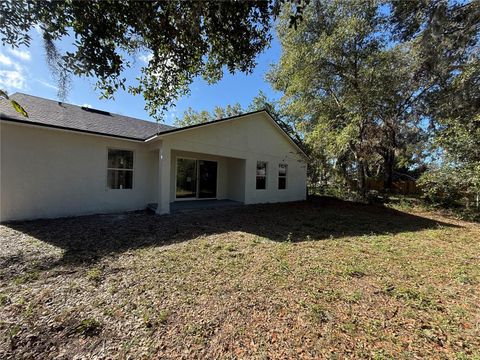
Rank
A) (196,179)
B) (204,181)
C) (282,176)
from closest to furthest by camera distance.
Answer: (196,179) → (204,181) → (282,176)

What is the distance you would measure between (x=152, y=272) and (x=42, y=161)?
5.97 m

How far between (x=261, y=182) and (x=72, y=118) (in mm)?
8648

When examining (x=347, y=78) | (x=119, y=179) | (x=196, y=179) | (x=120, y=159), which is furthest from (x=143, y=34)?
(x=347, y=78)

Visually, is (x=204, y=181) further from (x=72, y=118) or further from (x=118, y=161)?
(x=72, y=118)

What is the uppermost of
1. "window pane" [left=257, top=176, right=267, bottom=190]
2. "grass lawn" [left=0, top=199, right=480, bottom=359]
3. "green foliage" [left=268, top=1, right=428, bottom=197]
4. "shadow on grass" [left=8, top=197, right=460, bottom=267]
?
"green foliage" [left=268, top=1, right=428, bottom=197]

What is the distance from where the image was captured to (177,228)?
6.61m

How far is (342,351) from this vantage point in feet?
7.00

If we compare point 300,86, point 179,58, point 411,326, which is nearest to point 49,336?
point 411,326

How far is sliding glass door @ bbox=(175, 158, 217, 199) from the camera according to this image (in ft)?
36.0

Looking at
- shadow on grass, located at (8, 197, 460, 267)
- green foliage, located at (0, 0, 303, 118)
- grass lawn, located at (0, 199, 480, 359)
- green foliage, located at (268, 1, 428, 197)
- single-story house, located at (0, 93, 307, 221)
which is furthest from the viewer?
green foliage, located at (268, 1, 428, 197)

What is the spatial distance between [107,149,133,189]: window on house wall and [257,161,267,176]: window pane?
624 cm

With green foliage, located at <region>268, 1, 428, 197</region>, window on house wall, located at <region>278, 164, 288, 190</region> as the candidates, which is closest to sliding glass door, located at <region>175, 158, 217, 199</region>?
window on house wall, located at <region>278, 164, 288, 190</region>

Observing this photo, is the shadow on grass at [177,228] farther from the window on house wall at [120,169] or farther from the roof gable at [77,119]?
the roof gable at [77,119]

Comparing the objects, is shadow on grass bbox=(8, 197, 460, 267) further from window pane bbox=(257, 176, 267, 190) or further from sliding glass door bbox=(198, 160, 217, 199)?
window pane bbox=(257, 176, 267, 190)
